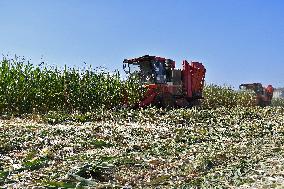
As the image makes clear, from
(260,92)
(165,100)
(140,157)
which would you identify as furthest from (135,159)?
(260,92)

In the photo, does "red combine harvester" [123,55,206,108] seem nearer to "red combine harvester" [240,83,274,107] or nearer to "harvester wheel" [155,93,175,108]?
"harvester wheel" [155,93,175,108]

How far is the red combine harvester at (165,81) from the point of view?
1669 cm

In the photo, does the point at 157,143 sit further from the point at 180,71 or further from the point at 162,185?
the point at 180,71

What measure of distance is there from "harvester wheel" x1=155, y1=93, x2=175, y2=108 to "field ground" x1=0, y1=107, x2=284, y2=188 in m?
9.35

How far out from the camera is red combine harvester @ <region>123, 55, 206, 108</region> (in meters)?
16.7

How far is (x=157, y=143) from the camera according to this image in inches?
228

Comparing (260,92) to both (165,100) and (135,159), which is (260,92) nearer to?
(165,100)

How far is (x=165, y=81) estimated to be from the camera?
18.1 meters

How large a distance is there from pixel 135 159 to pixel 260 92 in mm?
26582

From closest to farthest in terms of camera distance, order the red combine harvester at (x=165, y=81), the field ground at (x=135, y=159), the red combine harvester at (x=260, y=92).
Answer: the field ground at (x=135, y=159) → the red combine harvester at (x=165, y=81) → the red combine harvester at (x=260, y=92)

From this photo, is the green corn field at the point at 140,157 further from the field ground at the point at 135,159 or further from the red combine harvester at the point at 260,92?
the red combine harvester at the point at 260,92

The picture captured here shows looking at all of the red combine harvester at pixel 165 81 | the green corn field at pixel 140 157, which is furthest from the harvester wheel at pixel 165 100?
the green corn field at pixel 140 157

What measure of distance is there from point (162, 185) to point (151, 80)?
14135 mm

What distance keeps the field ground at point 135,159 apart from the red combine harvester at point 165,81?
9302mm
